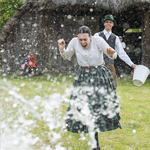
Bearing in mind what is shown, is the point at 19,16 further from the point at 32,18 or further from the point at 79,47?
the point at 79,47

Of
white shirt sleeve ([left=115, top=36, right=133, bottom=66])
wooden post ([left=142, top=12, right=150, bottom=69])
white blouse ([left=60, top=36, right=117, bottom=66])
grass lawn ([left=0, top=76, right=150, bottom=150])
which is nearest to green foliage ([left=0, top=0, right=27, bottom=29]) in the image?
grass lawn ([left=0, top=76, right=150, bottom=150])

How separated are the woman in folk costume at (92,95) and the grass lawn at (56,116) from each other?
30 cm

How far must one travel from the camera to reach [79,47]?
355 cm

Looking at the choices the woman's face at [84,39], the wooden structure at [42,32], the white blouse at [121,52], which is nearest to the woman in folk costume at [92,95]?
the woman's face at [84,39]

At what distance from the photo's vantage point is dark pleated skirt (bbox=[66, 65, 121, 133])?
137 inches

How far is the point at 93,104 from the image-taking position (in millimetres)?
3502

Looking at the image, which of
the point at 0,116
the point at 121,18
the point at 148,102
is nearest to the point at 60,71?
the point at 121,18

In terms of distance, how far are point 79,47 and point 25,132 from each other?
1.43 metres

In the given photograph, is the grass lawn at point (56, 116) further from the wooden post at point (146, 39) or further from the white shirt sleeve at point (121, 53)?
the wooden post at point (146, 39)

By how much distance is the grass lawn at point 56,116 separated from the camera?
3.77 m

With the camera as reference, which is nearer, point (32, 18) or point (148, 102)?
point (148, 102)

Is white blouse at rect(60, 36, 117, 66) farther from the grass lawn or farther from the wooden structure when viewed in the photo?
the wooden structure

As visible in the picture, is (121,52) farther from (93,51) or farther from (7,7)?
(7,7)

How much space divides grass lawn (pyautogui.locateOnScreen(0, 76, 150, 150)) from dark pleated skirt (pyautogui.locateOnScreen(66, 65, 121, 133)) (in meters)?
0.30
